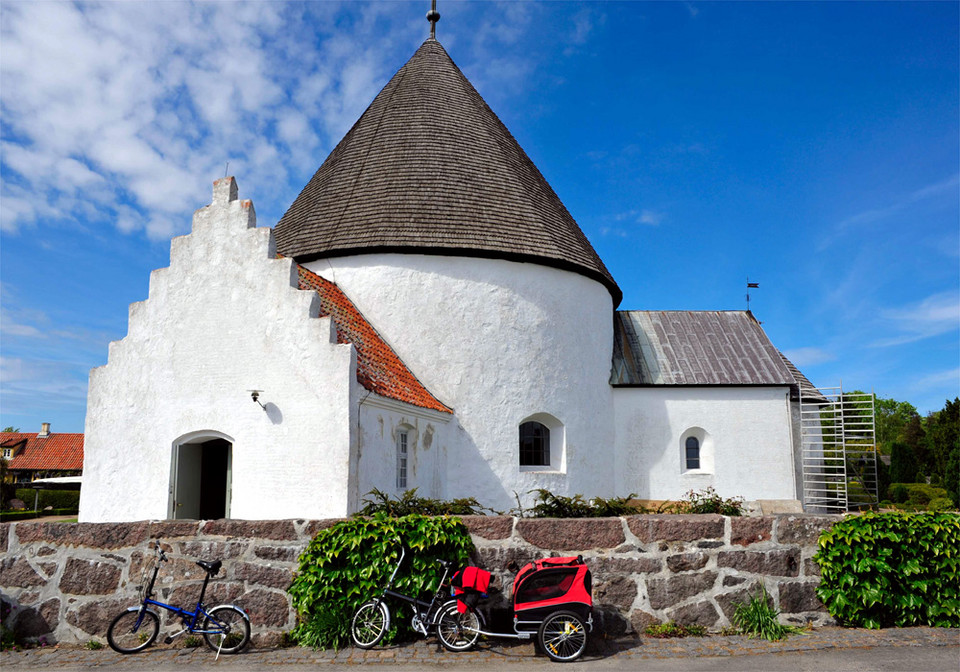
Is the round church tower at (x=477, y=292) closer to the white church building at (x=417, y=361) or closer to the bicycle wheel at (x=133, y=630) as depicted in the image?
the white church building at (x=417, y=361)

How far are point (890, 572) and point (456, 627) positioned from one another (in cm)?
456

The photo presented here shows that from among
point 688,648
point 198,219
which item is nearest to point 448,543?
point 688,648

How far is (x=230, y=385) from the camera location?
10758 mm

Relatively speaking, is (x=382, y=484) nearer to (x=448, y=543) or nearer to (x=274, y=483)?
(x=274, y=483)

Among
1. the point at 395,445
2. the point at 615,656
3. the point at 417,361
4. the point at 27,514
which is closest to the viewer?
the point at 615,656

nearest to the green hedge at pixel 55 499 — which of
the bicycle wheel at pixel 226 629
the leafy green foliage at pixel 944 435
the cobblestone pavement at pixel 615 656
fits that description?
the cobblestone pavement at pixel 615 656

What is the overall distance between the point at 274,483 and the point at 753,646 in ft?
23.0

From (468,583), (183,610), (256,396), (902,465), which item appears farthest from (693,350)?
(902,465)

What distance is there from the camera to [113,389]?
37.0ft

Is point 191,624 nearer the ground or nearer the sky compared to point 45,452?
nearer the ground

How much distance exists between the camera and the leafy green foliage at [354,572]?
641cm

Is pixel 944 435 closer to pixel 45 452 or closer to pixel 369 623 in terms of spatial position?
pixel 369 623

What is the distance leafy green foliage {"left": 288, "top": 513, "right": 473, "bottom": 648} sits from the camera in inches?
252

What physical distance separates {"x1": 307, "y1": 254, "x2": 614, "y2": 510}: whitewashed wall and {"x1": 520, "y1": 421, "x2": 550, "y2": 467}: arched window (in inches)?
15.7
